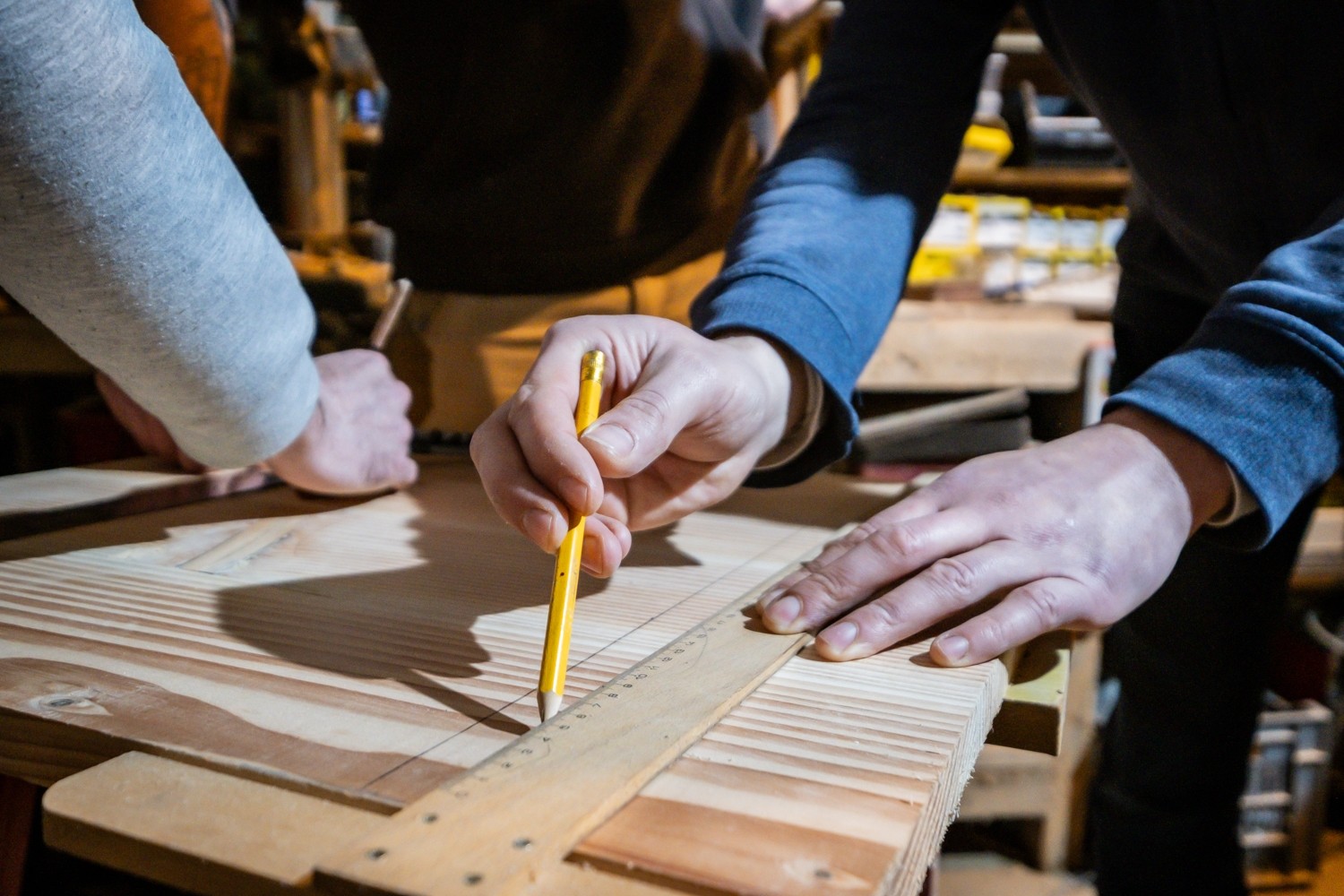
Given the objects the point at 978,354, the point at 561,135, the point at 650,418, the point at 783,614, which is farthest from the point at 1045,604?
the point at 978,354

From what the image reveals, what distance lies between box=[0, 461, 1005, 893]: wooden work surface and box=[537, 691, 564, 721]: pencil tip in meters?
0.01

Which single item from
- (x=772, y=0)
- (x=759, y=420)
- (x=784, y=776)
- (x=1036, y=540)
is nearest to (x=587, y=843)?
(x=784, y=776)

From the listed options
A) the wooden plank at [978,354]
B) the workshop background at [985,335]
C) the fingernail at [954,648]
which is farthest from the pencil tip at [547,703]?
the wooden plank at [978,354]

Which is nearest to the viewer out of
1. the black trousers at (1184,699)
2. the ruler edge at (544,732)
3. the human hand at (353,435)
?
the ruler edge at (544,732)

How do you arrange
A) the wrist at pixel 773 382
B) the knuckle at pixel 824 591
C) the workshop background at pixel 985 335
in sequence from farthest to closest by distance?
the workshop background at pixel 985 335 → the wrist at pixel 773 382 → the knuckle at pixel 824 591

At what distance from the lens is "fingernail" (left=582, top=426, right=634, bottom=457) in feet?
1.71

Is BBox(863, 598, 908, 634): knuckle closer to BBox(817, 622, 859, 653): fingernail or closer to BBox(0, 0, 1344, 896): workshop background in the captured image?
BBox(817, 622, 859, 653): fingernail

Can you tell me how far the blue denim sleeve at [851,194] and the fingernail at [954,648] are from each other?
30 cm

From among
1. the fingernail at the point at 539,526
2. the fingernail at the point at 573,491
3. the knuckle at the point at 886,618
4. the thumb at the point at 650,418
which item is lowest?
the knuckle at the point at 886,618

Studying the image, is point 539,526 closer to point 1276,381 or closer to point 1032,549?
point 1032,549

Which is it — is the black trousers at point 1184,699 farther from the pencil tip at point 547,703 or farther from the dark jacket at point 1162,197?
the pencil tip at point 547,703

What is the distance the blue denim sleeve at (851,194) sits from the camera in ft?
2.55

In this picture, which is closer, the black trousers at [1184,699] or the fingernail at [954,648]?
the fingernail at [954,648]

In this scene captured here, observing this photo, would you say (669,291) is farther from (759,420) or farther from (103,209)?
(103,209)
